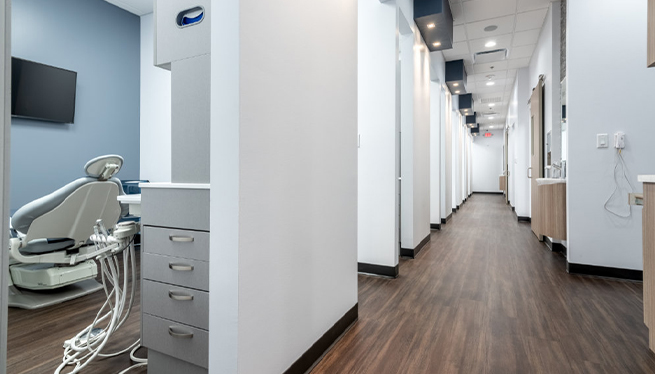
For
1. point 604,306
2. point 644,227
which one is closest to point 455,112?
point 604,306

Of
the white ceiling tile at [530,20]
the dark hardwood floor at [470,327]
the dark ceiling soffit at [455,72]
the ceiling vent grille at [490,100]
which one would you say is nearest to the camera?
the dark hardwood floor at [470,327]

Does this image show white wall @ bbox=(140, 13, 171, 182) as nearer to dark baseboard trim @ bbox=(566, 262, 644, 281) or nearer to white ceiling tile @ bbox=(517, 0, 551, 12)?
white ceiling tile @ bbox=(517, 0, 551, 12)

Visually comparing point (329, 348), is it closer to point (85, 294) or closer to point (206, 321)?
point (206, 321)

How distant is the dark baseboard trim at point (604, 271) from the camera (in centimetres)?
288

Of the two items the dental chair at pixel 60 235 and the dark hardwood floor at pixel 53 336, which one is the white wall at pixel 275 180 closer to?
the dark hardwood floor at pixel 53 336

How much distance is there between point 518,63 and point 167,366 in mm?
7064

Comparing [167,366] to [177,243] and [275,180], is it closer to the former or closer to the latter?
[177,243]

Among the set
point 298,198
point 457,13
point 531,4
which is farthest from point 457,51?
point 298,198

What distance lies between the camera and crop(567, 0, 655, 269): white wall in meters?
2.82

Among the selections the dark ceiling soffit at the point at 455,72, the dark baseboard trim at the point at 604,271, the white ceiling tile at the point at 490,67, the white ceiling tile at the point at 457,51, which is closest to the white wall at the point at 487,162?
the white ceiling tile at the point at 490,67

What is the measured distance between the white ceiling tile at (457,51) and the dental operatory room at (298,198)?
72 cm

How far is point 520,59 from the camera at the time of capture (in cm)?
611

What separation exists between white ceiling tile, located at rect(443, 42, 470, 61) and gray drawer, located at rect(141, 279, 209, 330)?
545 centimetres

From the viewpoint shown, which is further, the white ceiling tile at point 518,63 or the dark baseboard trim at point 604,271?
the white ceiling tile at point 518,63
